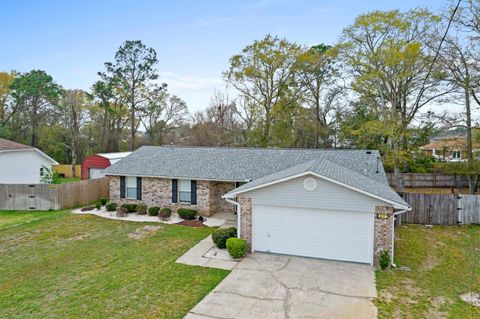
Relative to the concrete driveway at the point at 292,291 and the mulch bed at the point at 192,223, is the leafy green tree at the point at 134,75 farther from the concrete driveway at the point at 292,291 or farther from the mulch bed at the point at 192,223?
the concrete driveway at the point at 292,291

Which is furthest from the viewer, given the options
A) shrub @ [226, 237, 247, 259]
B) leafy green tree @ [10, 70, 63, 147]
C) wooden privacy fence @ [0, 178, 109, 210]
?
leafy green tree @ [10, 70, 63, 147]

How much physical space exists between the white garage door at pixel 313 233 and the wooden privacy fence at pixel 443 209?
6.91m

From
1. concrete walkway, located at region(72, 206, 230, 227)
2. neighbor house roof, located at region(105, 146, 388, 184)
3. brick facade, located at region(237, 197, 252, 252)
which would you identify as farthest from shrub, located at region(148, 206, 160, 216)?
brick facade, located at region(237, 197, 252, 252)

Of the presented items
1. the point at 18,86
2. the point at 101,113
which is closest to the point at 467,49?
the point at 101,113

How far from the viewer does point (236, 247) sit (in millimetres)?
11422

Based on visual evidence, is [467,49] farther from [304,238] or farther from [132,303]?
[132,303]

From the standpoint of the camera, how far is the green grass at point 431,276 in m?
8.12

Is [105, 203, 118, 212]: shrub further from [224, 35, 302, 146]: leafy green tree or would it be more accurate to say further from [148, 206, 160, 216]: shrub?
[224, 35, 302, 146]: leafy green tree

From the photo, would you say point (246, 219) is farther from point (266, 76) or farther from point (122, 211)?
point (266, 76)

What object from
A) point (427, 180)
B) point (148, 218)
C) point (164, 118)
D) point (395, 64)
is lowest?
point (148, 218)

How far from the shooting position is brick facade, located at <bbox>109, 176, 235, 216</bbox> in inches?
706

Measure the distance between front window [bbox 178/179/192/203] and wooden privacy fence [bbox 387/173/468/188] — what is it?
19064 mm

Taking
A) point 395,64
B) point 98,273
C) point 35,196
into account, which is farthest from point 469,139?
point 35,196

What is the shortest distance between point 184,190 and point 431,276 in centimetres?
1237
